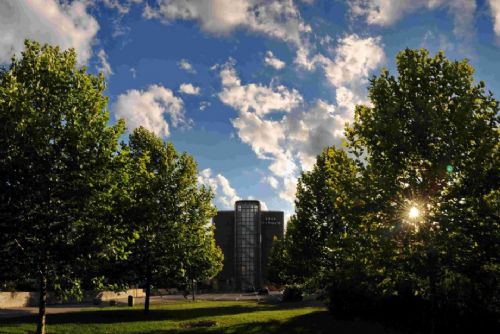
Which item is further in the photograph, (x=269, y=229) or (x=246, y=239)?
(x=269, y=229)

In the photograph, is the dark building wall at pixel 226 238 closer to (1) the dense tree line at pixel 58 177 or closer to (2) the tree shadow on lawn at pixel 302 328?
(2) the tree shadow on lawn at pixel 302 328

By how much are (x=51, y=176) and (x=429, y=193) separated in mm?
14782

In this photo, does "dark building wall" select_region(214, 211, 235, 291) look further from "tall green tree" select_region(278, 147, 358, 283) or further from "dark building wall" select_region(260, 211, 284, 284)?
"tall green tree" select_region(278, 147, 358, 283)

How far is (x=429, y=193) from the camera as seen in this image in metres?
17.3

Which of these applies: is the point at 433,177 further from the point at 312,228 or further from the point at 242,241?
the point at 242,241

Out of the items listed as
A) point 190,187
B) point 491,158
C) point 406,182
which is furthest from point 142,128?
point 491,158

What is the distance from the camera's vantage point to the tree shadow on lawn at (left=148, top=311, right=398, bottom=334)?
22812 mm

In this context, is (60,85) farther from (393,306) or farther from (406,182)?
(393,306)

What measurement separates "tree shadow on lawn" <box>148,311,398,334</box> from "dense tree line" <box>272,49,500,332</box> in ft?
13.4

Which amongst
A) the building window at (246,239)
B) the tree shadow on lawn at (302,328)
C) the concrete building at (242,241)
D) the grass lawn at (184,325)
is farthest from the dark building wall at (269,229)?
the tree shadow on lawn at (302,328)

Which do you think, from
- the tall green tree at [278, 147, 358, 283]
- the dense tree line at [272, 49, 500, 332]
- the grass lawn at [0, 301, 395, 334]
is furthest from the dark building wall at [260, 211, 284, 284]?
the dense tree line at [272, 49, 500, 332]

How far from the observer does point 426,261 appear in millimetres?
16297

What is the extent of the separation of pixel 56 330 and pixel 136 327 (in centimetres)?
396

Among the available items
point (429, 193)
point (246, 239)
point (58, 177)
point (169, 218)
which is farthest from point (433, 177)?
point (246, 239)
